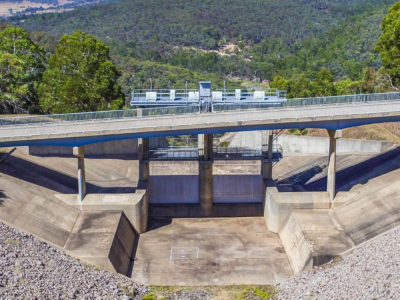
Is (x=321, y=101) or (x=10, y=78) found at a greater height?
(x=10, y=78)

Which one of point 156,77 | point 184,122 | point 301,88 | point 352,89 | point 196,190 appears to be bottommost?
point 196,190

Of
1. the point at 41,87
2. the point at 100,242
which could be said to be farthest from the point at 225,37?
the point at 100,242

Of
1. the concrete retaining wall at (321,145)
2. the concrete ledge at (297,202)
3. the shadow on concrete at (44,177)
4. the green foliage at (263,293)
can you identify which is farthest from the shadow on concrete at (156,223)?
the concrete retaining wall at (321,145)

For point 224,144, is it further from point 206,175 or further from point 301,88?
point 206,175

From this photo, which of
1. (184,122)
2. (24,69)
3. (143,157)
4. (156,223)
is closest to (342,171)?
(184,122)

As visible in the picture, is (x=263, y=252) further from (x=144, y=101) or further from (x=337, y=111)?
(x=144, y=101)

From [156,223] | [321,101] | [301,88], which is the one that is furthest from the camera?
[301,88]
